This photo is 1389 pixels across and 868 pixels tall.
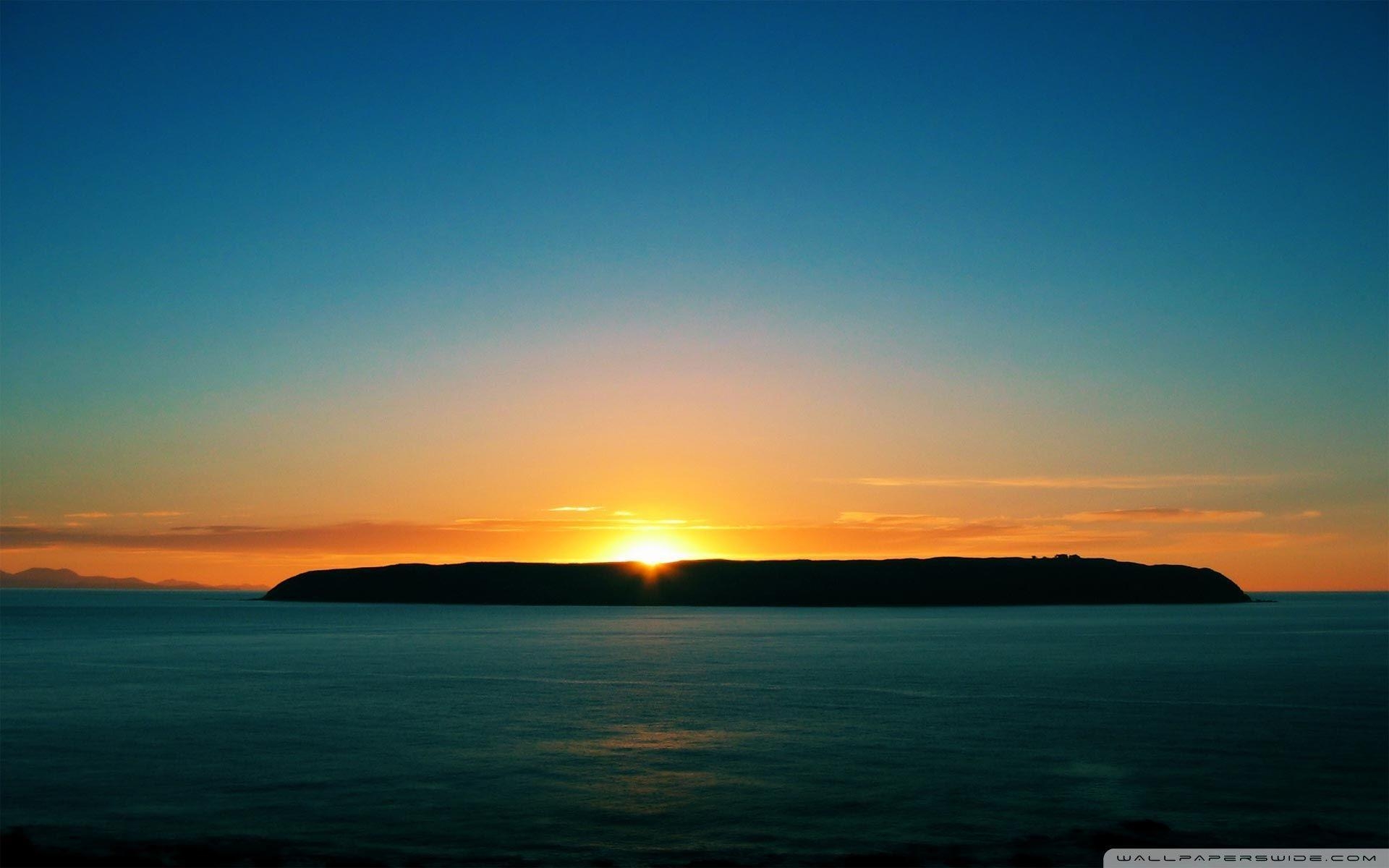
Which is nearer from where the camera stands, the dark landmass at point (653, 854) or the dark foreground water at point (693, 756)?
the dark landmass at point (653, 854)

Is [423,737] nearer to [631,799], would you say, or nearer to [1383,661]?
[631,799]

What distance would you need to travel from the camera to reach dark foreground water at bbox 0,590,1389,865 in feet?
72.8

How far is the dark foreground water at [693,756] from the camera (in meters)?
22.2

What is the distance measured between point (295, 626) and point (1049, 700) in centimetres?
10780

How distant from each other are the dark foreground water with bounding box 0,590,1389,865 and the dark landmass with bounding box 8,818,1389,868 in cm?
13

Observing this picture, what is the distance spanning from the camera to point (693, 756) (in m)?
31.2

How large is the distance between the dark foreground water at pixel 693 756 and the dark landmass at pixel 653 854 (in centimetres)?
13

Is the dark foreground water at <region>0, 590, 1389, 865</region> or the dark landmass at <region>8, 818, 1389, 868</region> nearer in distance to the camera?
the dark landmass at <region>8, 818, 1389, 868</region>

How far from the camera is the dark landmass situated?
2000 centimetres

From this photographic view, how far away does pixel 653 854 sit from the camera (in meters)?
20.8

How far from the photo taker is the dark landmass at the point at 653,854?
20000 millimetres

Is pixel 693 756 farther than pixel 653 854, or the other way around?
pixel 693 756

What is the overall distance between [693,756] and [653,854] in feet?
34.6

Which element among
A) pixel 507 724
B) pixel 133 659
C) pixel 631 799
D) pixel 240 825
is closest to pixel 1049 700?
pixel 507 724
